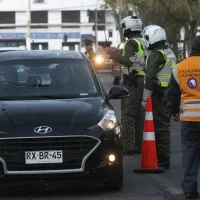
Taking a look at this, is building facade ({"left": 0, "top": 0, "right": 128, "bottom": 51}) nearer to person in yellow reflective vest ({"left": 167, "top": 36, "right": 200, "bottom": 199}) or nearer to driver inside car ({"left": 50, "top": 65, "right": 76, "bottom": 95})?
driver inside car ({"left": 50, "top": 65, "right": 76, "bottom": 95})

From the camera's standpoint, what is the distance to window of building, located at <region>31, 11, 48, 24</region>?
90.2 meters

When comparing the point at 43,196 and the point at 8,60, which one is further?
the point at 8,60

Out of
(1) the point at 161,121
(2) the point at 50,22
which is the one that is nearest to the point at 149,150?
(1) the point at 161,121

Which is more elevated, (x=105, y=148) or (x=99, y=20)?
(x=105, y=148)

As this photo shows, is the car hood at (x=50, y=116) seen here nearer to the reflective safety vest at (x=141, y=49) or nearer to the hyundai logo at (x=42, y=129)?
the hyundai logo at (x=42, y=129)

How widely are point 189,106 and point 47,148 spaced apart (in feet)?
5.01

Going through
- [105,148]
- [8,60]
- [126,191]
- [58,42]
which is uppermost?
[8,60]

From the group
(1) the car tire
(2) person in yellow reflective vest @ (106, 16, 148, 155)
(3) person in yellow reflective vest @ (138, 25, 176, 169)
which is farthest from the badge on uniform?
(2) person in yellow reflective vest @ (106, 16, 148, 155)

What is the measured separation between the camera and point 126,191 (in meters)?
7.94

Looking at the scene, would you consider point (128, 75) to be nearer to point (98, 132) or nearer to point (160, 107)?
point (160, 107)

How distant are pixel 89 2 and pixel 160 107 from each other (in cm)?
7966

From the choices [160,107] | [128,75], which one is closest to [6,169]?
[160,107]

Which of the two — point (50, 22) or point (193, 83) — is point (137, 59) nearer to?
point (193, 83)

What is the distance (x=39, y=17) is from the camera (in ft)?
296
